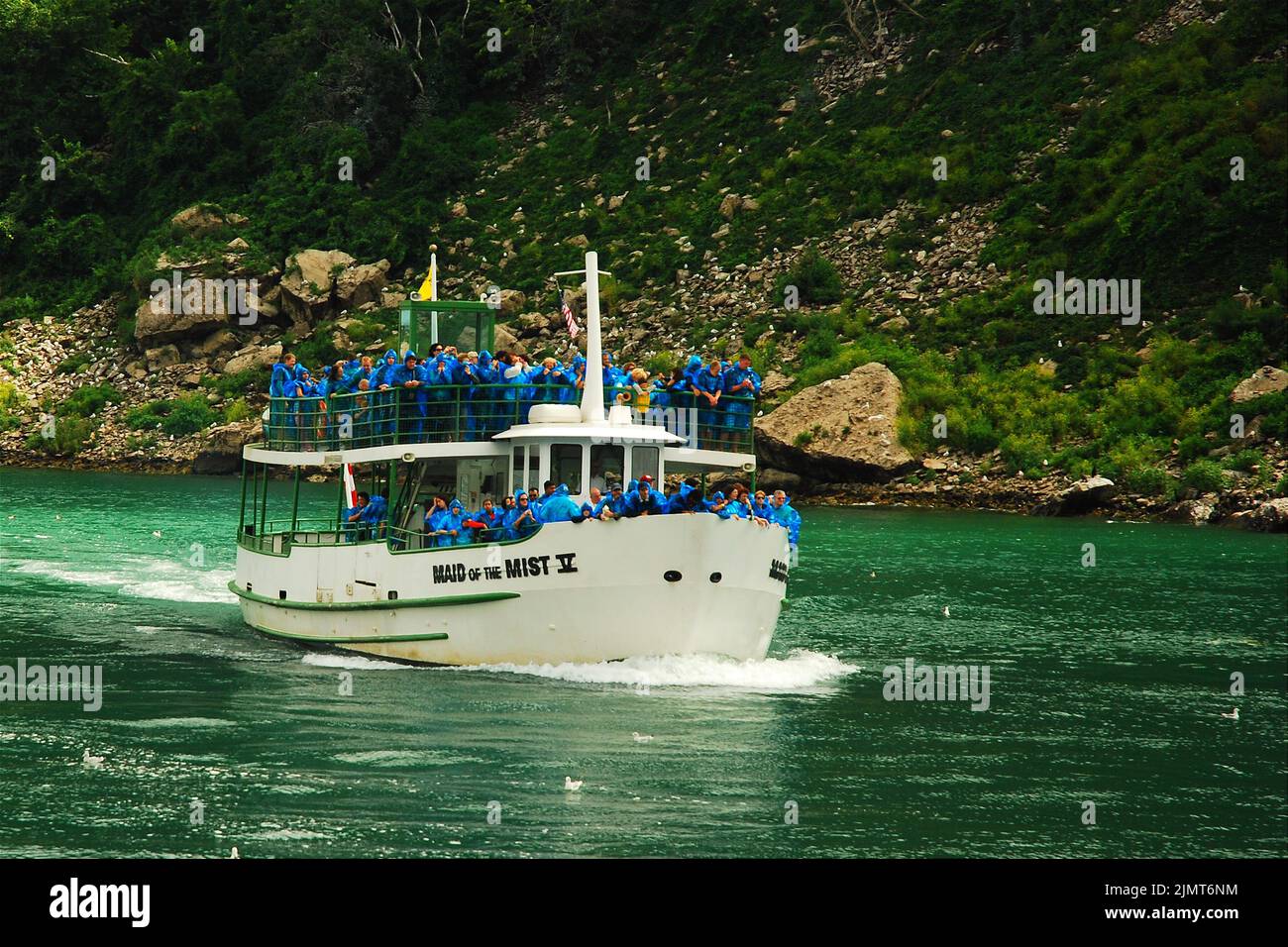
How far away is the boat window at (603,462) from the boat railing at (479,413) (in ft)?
3.02

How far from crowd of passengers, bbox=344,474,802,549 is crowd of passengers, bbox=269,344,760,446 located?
1307 mm

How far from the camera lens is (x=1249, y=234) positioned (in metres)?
65.9

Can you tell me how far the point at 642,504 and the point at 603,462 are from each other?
250 centimetres

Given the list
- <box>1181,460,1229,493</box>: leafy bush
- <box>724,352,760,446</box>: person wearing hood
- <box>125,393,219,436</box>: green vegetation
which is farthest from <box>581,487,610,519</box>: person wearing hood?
<box>125,393,219,436</box>: green vegetation

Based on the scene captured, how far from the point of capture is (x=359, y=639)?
27.8m

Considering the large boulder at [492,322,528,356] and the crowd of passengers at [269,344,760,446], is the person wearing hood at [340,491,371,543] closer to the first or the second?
the crowd of passengers at [269,344,760,446]

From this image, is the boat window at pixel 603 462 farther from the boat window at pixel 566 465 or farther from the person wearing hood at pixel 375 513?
the person wearing hood at pixel 375 513

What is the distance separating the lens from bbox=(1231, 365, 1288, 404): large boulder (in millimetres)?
59281

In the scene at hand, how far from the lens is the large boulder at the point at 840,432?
62781 millimetres

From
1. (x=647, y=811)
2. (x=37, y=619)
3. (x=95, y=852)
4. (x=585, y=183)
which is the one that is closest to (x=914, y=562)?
(x=37, y=619)

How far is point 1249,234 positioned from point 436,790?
54.6 meters

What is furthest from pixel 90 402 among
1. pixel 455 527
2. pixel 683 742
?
pixel 683 742

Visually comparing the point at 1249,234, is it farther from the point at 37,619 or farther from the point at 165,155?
the point at 165,155
